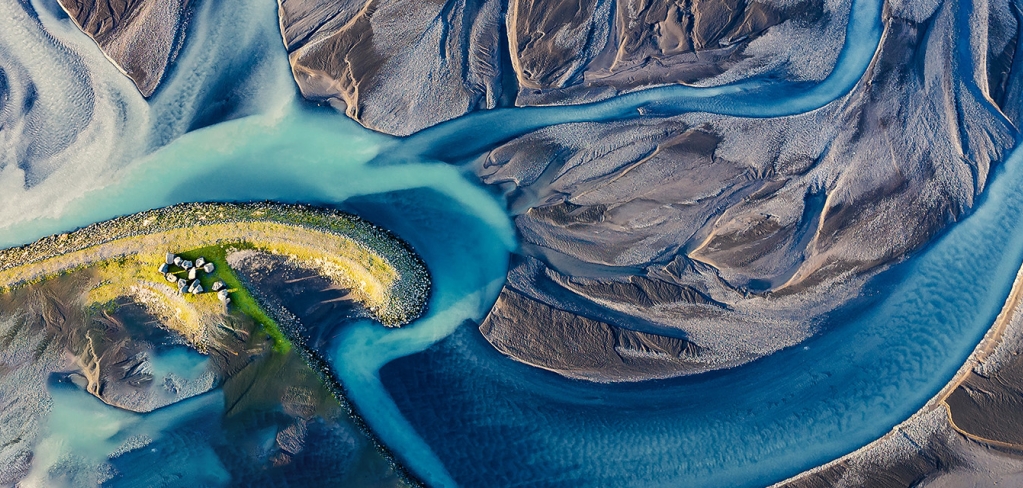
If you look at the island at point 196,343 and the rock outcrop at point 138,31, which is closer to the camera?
the island at point 196,343

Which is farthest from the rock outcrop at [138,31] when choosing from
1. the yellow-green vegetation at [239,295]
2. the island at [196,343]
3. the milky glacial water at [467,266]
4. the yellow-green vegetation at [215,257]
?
the yellow-green vegetation at [239,295]

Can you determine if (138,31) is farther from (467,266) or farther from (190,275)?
(467,266)

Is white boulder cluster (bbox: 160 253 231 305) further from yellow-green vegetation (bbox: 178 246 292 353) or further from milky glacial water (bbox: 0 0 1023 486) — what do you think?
milky glacial water (bbox: 0 0 1023 486)

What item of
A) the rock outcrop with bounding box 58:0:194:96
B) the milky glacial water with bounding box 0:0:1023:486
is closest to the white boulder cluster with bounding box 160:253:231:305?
the milky glacial water with bounding box 0:0:1023:486

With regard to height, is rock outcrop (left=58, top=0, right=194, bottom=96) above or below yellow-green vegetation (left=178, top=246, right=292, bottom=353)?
above

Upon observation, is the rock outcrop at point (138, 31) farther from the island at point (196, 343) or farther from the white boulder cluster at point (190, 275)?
the white boulder cluster at point (190, 275)

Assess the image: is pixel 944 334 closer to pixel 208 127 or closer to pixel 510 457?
pixel 510 457

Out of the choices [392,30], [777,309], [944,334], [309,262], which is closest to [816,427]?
[777,309]
